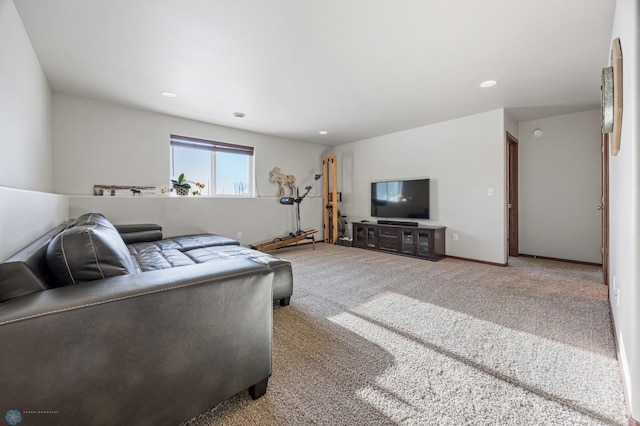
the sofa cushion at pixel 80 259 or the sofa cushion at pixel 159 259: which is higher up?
the sofa cushion at pixel 80 259

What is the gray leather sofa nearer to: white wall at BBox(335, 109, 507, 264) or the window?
the window

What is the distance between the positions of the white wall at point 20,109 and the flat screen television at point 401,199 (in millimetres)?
4947

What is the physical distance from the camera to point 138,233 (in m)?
3.34

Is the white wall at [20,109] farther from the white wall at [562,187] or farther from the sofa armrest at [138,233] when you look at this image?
the white wall at [562,187]

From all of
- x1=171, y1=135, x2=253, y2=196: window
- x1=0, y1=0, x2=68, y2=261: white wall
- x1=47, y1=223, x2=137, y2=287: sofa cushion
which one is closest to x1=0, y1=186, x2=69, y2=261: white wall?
x1=0, y1=0, x2=68, y2=261: white wall

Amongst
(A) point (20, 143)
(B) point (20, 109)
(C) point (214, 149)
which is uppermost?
(C) point (214, 149)

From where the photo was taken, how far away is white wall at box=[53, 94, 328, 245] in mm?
3467

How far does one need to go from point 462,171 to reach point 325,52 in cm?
315

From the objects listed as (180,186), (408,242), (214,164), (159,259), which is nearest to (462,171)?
(408,242)

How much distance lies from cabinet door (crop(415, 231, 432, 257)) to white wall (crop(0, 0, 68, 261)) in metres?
4.53

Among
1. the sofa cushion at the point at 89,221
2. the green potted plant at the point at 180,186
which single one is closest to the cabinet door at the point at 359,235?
the green potted plant at the point at 180,186

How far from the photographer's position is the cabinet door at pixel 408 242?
180 inches

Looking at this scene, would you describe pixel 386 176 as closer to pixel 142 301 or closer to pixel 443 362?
pixel 443 362

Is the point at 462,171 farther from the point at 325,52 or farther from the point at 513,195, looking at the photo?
the point at 325,52
